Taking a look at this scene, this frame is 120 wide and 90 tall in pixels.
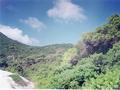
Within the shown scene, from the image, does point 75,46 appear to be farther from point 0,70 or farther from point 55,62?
point 0,70

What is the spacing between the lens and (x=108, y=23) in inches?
384

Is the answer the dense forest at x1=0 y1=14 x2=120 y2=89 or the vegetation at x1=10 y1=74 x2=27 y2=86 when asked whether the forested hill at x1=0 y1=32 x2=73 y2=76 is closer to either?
the dense forest at x1=0 y1=14 x2=120 y2=89

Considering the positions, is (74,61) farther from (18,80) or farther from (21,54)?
(21,54)

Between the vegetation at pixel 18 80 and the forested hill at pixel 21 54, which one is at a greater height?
the forested hill at pixel 21 54

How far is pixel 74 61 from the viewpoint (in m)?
9.67

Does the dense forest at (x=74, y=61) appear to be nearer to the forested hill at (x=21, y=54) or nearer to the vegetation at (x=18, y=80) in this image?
the forested hill at (x=21, y=54)

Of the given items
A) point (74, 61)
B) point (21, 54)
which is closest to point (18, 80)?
point (74, 61)

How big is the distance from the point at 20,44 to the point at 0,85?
345 centimetres

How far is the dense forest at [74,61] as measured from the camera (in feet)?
25.8

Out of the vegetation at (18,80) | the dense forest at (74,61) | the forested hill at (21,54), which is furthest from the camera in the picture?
the forested hill at (21,54)

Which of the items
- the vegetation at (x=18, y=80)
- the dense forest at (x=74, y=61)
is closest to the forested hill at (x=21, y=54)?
the dense forest at (x=74, y=61)

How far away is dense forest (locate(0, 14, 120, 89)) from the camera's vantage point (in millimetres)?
7859

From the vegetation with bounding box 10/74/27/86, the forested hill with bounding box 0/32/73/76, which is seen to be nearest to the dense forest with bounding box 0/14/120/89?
the forested hill with bounding box 0/32/73/76

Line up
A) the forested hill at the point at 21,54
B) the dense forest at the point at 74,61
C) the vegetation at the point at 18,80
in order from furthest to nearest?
1. the forested hill at the point at 21,54
2. the vegetation at the point at 18,80
3. the dense forest at the point at 74,61
